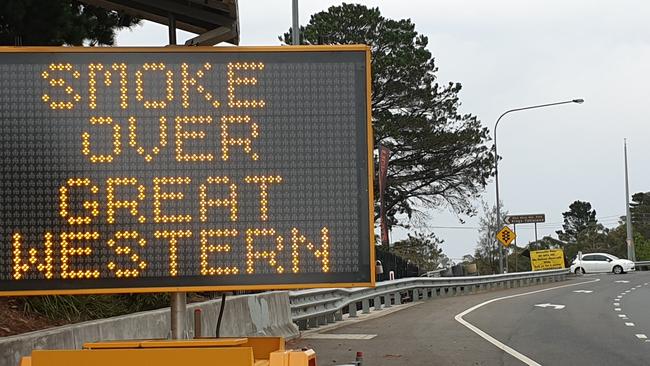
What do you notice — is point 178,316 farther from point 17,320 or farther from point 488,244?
point 488,244

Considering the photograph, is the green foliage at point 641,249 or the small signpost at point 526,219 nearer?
the small signpost at point 526,219

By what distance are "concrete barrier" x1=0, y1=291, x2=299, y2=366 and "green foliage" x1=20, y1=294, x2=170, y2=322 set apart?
3.90 ft

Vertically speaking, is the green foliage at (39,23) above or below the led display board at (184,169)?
above

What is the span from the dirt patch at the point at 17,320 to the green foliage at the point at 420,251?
40690 millimetres

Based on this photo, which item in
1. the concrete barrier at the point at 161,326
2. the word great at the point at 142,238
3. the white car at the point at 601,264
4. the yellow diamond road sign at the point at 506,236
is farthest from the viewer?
the white car at the point at 601,264

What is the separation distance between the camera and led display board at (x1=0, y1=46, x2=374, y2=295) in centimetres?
451

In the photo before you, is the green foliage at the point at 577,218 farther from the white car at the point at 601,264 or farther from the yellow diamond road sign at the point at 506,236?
the yellow diamond road sign at the point at 506,236

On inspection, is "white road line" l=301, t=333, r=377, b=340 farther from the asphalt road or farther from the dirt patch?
the dirt patch

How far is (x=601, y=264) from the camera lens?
59688 mm

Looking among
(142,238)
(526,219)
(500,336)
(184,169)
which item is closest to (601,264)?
(526,219)

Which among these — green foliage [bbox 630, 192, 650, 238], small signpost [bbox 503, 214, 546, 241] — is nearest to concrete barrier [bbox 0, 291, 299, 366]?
small signpost [bbox 503, 214, 546, 241]

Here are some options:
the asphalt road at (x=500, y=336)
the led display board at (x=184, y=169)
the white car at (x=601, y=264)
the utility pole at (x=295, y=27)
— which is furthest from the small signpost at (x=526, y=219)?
the led display board at (x=184, y=169)

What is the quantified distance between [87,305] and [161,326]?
174 cm

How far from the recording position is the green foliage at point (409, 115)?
149 ft
